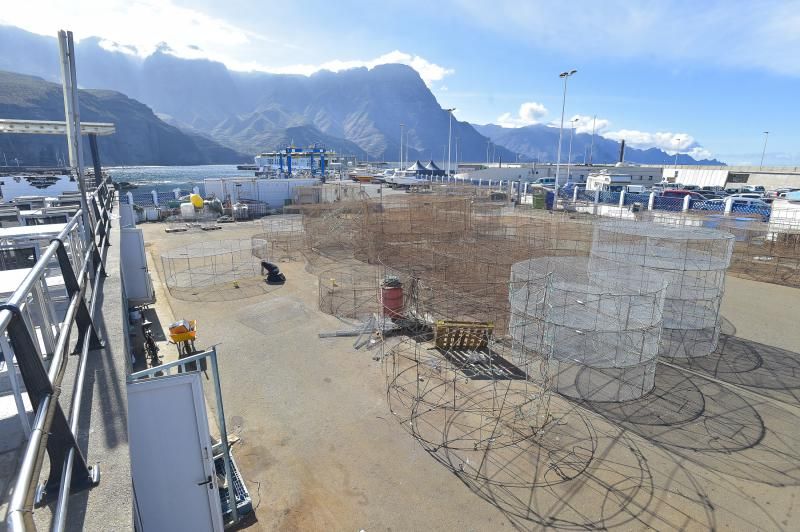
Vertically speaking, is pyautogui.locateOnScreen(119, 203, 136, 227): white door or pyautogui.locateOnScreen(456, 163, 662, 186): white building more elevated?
pyautogui.locateOnScreen(456, 163, 662, 186): white building

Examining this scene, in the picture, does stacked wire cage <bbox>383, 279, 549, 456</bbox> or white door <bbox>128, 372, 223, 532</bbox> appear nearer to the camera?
white door <bbox>128, 372, 223, 532</bbox>

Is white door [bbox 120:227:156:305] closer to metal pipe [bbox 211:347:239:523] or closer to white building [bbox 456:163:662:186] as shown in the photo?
metal pipe [bbox 211:347:239:523]

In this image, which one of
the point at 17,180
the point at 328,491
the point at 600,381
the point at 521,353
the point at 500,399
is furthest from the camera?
the point at 17,180

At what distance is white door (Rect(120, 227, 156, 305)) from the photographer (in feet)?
43.9

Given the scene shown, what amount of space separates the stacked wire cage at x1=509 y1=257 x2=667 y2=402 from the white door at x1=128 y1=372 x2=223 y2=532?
25.0ft

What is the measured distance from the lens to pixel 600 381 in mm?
10727

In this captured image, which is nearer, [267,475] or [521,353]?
[267,475]

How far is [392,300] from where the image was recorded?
14023mm

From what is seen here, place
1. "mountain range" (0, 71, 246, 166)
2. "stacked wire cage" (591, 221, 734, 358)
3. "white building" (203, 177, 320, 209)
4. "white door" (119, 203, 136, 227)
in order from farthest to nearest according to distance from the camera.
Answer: "mountain range" (0, 71, 246, 166) → "white building" (203, 177, 320, 209) → "white door" (119, 203, 136, 227) → "stacked wire cage" (591, 221, 734, 358)

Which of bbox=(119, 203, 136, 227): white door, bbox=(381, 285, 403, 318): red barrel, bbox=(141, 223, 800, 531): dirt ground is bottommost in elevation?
bbox=(141, 223, 800, 531): dirt ground

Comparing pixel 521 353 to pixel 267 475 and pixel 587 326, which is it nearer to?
pixel 587 326

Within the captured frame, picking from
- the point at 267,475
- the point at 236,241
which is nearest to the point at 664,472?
the point at 267,475

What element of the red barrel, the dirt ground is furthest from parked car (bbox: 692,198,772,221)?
the red barrel

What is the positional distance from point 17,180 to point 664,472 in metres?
32.5
